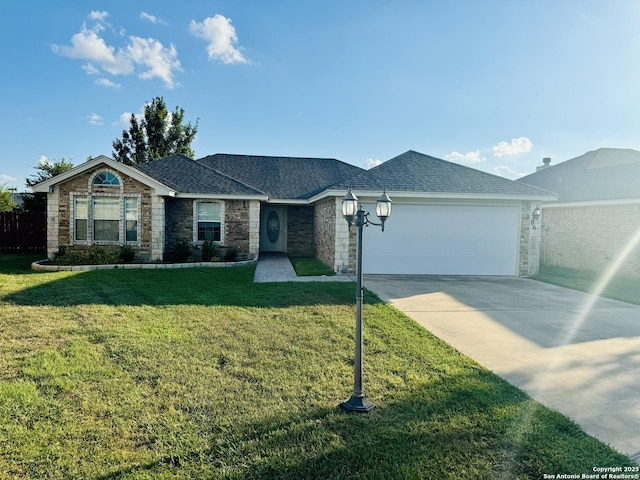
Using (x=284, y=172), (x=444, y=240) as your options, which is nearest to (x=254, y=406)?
(x=444, y=240)

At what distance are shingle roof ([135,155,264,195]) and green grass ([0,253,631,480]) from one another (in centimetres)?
840

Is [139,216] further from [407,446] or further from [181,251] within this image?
[407,446]

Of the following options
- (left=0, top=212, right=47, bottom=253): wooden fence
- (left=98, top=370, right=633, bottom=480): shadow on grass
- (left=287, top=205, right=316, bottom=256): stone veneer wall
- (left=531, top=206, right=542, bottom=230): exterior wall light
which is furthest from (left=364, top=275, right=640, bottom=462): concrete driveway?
(left=0, top=212, right=47, bottom=253): wooden fence

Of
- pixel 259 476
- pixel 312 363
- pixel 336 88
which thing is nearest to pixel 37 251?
pixel 336 88

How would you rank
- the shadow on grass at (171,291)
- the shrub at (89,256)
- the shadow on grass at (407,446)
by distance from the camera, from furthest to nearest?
1. the shrub at (89,256)
2. the shadow on grass at (171,291)
3. the shadow on grass at (407,446)

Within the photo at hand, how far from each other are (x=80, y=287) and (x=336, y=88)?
10725 mm

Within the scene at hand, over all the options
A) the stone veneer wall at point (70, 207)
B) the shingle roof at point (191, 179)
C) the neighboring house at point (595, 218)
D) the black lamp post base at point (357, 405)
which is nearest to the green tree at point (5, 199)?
the stone veneer wall at point (70, 207)

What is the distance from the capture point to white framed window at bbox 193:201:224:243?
14.7m

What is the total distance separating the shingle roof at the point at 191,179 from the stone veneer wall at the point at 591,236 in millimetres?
12188

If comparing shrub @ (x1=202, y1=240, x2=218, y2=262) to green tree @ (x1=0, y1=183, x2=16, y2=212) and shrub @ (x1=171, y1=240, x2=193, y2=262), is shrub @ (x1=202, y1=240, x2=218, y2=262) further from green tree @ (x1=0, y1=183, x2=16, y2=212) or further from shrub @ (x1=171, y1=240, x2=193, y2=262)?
green tree @ (x1=0, y1=183, x2=16, y2=212)

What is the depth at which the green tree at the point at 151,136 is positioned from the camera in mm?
27969

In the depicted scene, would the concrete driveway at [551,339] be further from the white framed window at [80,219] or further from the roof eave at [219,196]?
the white framed window at [80,219]

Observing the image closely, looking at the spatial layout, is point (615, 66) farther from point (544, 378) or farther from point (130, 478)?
point (130, 478)

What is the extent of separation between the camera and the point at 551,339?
587 cm
